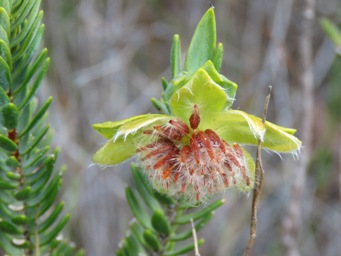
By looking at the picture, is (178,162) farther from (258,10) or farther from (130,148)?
(258,10)

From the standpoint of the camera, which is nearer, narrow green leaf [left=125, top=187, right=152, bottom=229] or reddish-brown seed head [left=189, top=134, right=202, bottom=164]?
reddish-brown seed head [left=189, top=134, right=202, bottom=164]

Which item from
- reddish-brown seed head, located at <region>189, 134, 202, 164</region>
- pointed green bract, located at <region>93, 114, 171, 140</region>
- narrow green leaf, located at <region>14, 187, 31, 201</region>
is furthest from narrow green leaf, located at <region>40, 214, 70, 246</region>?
reddish-brown seed head, located at <region>189, 134, 202, 164</region>

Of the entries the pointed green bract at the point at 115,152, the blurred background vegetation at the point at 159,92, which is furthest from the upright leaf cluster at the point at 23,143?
the blurred background vegetation at the point at 159,92

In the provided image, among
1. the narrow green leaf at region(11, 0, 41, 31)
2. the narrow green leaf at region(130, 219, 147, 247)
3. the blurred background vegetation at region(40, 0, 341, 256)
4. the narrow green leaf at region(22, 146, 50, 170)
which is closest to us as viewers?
the narrow green leaf at region(11, 0, 41, 31)

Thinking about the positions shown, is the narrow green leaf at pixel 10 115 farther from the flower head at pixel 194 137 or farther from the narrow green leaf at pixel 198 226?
the narrow green leaf at pixel 198 226

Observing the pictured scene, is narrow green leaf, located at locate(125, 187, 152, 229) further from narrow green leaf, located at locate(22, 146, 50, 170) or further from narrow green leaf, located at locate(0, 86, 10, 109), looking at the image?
narrow green leaf, located at locate(0, 86, 10, 109)

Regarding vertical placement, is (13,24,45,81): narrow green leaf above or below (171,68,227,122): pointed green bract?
above
